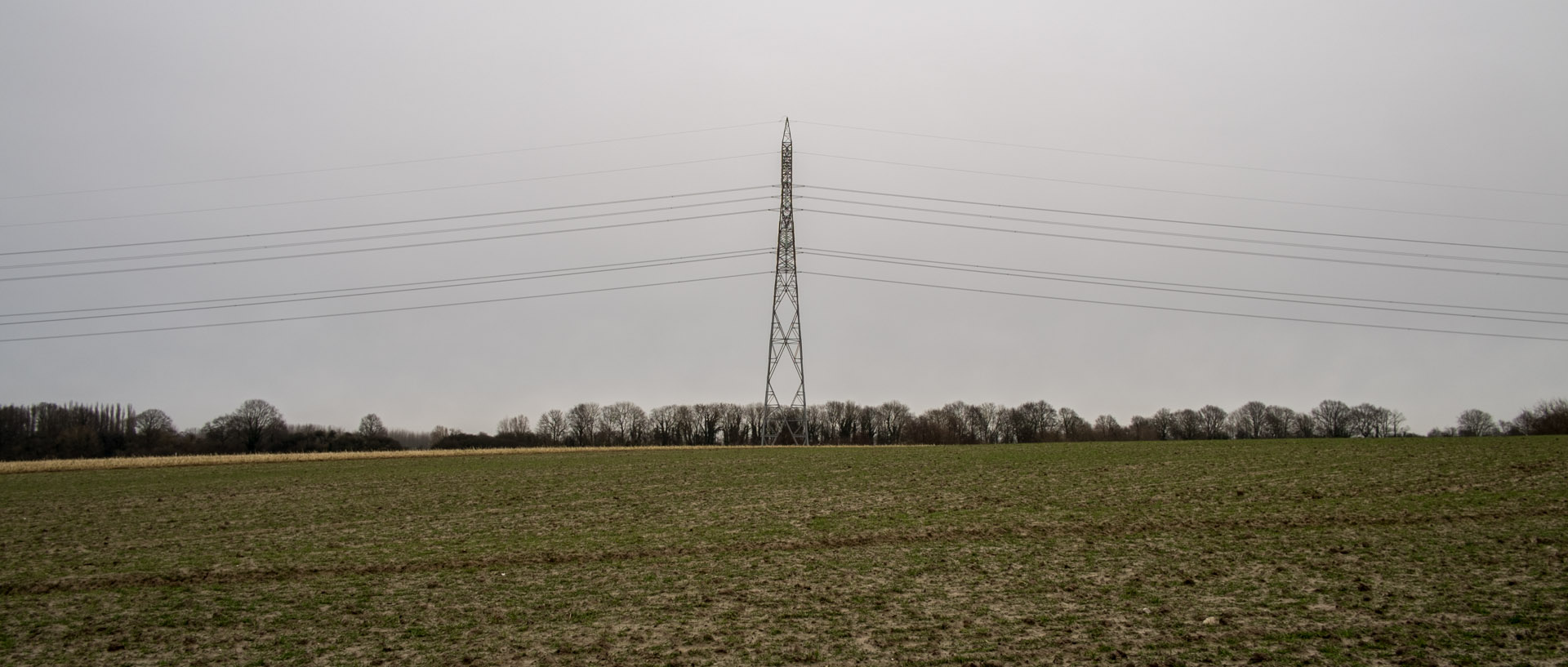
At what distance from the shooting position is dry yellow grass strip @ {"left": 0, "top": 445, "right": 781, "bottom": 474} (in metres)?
45.0

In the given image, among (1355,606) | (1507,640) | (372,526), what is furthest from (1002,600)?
(372,526)

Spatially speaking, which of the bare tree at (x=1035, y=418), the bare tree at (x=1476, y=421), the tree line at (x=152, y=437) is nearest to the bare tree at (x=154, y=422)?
the tree line at (x=152, y=437)

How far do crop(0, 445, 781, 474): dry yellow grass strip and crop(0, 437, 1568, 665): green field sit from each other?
39.3 ft

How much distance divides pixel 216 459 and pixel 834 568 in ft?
140

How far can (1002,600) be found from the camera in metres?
17.3

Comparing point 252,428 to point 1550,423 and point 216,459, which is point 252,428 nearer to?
point 216,459

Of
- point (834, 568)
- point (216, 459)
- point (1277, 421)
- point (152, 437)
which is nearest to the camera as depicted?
point (834, 568)

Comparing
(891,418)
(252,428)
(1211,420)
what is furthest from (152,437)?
(1211,420)

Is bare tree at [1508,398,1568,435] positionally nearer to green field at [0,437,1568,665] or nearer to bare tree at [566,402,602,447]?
green field at [0,437,1568,665]

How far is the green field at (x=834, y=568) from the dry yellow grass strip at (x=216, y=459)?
1197 centimetres

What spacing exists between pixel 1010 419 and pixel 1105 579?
11306 cm

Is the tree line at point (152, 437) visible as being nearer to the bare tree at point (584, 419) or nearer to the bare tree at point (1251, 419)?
the bare tree at point (584, 419)

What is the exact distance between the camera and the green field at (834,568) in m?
15.1

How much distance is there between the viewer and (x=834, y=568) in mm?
20062
